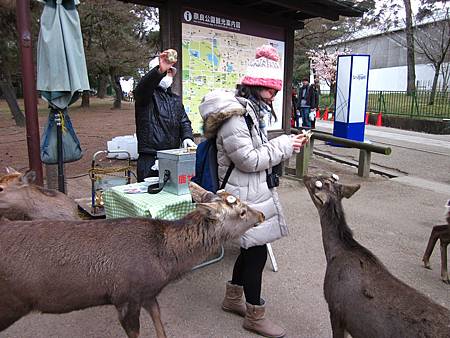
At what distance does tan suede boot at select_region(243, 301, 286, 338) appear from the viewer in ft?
9.86

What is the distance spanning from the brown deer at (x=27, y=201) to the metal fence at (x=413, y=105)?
18115mm

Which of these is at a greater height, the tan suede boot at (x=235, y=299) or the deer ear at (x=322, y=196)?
the deer ear at (x=322, y=196)

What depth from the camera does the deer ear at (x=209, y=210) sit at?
8.18 ft

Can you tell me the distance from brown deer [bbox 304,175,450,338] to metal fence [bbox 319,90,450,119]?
17313 millimetres

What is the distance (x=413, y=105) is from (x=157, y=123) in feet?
59.8

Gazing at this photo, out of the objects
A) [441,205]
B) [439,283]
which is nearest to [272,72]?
[439,283]

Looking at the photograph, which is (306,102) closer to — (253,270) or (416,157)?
(416,157)

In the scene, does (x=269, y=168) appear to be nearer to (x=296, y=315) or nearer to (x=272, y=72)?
(x=272, y=72)

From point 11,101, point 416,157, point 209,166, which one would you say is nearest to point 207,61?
point 209,166

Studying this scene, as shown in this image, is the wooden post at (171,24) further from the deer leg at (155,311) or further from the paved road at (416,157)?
the paved road at (416,157)

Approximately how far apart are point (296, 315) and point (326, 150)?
852cm

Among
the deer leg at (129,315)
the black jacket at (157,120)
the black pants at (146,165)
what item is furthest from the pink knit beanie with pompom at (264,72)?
the black pants at (146,165)

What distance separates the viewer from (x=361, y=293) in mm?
2395

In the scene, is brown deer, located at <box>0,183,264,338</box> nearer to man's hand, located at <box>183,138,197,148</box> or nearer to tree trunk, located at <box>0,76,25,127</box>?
man's hand, located at <box>183,138,197,148</box>
